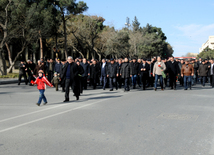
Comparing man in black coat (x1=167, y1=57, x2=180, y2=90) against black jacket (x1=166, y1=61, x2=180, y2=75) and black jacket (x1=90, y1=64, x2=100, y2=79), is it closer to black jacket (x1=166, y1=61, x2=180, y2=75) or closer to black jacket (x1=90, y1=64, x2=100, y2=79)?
black jacket (x1=166, y1=61, x2=180, y2=75)

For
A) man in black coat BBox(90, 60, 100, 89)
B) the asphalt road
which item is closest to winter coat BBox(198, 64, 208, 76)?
man in black coat BBox(90, 60, 100, 89)

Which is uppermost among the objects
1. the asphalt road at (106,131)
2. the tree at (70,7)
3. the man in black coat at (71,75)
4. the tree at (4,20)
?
the tree at (70,7)

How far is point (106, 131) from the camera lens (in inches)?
247

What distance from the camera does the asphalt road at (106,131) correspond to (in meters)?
4.99

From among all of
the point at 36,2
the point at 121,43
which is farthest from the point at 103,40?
Result: the point at 36,2

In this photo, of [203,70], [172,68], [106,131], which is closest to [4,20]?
[172,68]

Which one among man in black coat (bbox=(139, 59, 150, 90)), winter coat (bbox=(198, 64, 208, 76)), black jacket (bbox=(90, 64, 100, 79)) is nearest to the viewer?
man in black coat (bbox=(139, 59, 150, 90))

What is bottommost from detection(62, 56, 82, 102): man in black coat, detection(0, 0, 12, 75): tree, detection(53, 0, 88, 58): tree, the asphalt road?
the asphalt road

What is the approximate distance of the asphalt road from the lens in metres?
4.99

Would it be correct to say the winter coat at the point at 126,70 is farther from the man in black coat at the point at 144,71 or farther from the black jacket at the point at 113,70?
the man in black coat at the point at 144,71

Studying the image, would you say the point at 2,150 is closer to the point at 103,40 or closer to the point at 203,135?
the point at 203,135

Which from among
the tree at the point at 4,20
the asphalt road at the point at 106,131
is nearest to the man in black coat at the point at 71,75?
the asphalt road at the point at 106,131

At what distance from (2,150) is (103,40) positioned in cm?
5271

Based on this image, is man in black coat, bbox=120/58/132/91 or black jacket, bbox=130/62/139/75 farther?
black jacket, bbox=130/62/139/75
